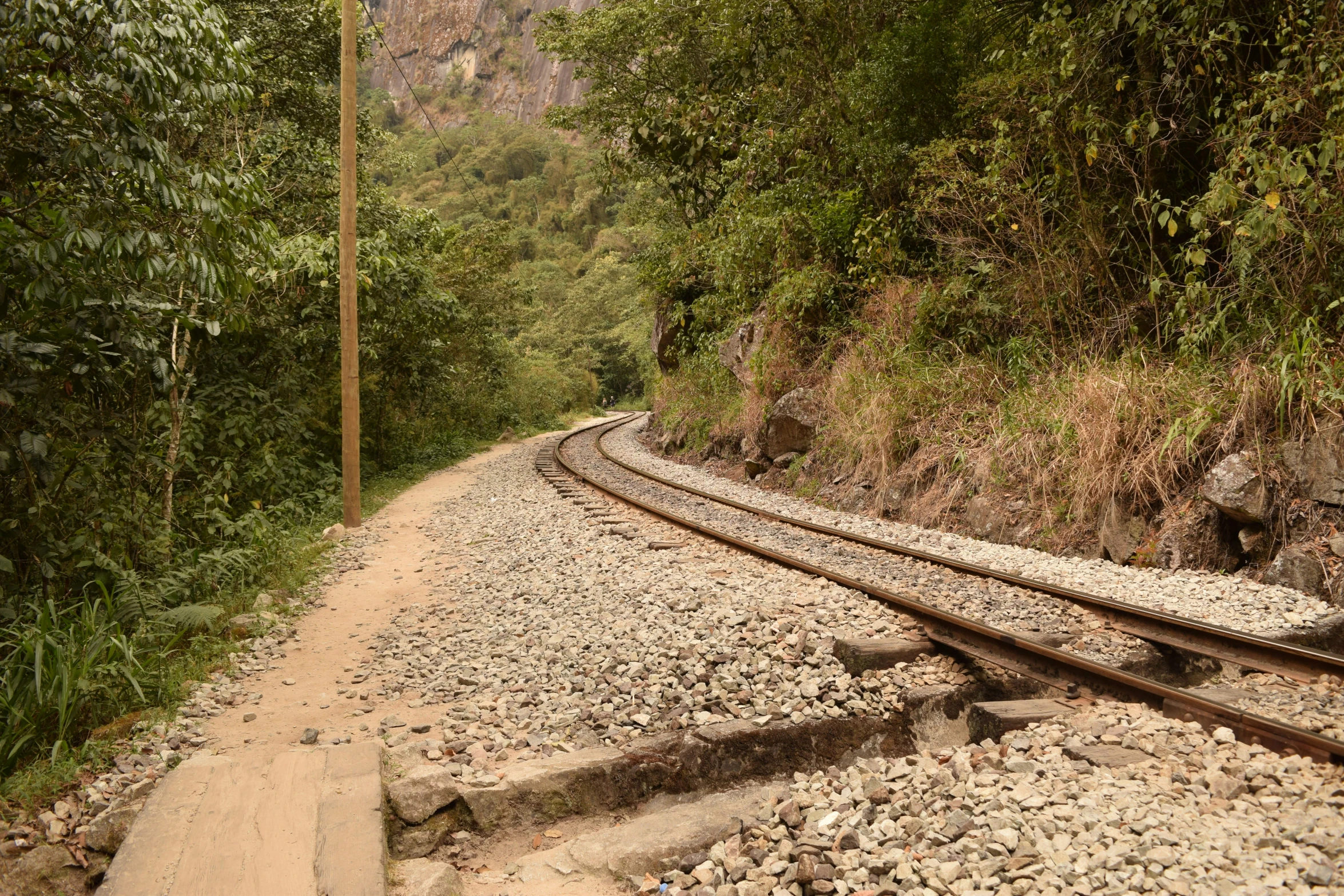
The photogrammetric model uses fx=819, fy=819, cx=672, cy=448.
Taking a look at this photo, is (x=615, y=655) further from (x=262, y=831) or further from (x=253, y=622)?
(x=253, y=622)

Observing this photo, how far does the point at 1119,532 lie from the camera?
7.02m

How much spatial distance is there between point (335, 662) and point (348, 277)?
19.3ft

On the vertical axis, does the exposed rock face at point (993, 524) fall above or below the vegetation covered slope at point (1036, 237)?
below

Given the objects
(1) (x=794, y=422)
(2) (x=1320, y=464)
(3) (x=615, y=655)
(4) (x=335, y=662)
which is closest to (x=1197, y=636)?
(2) (x=1320, y=464)

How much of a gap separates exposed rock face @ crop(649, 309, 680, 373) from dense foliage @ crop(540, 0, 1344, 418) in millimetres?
4704

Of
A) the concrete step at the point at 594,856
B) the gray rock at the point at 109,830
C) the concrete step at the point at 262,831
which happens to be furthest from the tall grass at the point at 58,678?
the concrete step at the point at 594,856

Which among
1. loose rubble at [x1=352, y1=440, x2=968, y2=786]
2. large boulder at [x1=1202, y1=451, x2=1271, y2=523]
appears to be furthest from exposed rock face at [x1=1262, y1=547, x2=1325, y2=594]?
loose rubble at [x1=352, y1=440, x2=968, y2=786]

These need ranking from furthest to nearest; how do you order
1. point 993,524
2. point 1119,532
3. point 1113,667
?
point 993,524 → point 1119,532 → point 1113,667

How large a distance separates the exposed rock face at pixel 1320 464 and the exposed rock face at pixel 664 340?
52.0ft

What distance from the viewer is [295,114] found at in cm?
1296

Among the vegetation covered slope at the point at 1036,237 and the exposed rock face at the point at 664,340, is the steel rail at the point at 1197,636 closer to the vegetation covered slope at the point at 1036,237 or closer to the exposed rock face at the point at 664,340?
the vegetation covered slope at the point at 1036,237

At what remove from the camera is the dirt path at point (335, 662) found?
4160 mm

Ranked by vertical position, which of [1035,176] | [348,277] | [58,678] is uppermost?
[1035,176]

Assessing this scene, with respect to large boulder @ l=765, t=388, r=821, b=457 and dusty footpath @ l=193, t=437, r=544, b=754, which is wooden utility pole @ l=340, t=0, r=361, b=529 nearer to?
dusty footpath @ l=193, t=437, r=544, b=754
